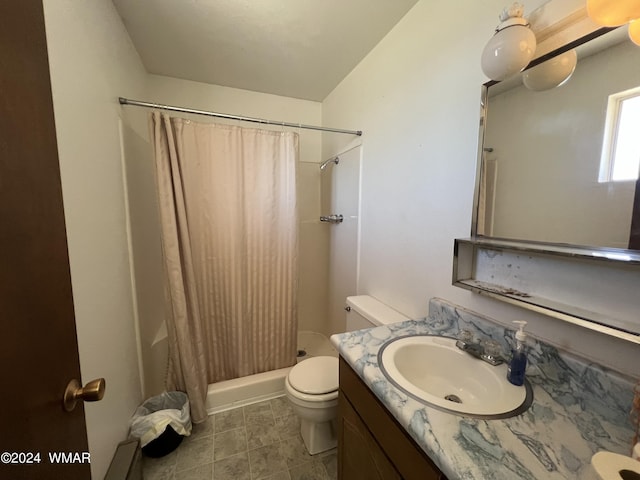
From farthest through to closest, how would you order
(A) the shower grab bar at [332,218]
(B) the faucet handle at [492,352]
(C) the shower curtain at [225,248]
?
(A) the shower grab bar at [332,218] < (C) the shower curtain at [225,248] < (B) the faucet handle at [492,352]

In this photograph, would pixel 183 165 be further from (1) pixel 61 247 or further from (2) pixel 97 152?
(1) pixel 61 247

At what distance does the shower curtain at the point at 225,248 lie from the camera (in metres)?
1.50

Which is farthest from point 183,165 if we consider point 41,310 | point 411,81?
point 411,81

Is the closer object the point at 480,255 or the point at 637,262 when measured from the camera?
the point at 637,262

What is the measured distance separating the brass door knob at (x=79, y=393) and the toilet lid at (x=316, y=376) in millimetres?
965

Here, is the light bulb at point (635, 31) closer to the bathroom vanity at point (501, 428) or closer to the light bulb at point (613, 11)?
the light bulb at point (613, 11)

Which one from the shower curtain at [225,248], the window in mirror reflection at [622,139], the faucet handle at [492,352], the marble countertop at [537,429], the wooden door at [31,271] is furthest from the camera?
the shower curtain at [225,248]

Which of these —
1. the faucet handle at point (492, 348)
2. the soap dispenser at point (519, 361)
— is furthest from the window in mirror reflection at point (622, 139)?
Answer: the faucet handle at point (492, 348)

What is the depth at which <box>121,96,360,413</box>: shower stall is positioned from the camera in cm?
161

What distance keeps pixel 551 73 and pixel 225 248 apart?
175 cm

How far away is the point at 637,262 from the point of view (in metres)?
0.57

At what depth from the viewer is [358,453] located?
0.88 metres

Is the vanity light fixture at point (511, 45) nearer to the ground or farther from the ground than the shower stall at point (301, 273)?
farther from the ground

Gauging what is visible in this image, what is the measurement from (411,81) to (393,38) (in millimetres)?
355
